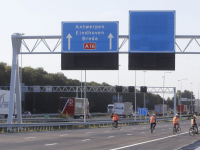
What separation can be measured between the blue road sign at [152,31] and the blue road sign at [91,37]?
149cm

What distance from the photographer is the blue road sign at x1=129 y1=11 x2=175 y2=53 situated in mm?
29766

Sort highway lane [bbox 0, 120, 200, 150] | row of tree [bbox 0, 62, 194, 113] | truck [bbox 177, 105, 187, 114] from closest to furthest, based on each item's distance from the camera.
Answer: highway lane [bbox 0, 120, 200, 150]
row of tree [bbox 0, 62, 194, 113]
truck [bbox 177, 105, 187, 114]

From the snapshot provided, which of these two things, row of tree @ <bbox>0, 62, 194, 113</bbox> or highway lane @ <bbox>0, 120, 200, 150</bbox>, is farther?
row of tree @ <bbox>0, 62, 194, 113</bbox>

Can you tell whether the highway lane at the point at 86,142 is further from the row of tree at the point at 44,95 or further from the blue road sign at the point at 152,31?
the row of tree at the point at 44,95

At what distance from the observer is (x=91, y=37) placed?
1207 inches

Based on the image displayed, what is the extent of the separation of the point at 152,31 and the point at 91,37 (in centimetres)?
464

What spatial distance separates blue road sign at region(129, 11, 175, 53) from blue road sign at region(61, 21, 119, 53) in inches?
58.6

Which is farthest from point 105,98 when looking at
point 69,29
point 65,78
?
point 69,29

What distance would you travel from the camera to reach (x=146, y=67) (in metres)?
29.5

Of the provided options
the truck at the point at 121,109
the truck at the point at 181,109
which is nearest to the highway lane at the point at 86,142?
the truck at the point at 121,109

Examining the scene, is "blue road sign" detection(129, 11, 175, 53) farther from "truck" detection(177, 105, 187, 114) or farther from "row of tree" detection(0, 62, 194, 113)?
"truck" detection(177, 105, 187, 114)

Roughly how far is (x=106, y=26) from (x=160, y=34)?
13.6 feet

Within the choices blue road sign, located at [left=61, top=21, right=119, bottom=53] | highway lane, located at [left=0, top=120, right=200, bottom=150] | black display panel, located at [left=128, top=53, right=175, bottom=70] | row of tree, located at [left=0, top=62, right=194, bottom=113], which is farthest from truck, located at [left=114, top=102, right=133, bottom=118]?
highway lane, located at [left=0, top=120, right=200, bottom=150]

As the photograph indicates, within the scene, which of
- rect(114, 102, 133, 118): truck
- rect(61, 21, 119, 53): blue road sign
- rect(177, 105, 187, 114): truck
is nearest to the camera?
rect(61, 21, 119, 53): blue road sign
